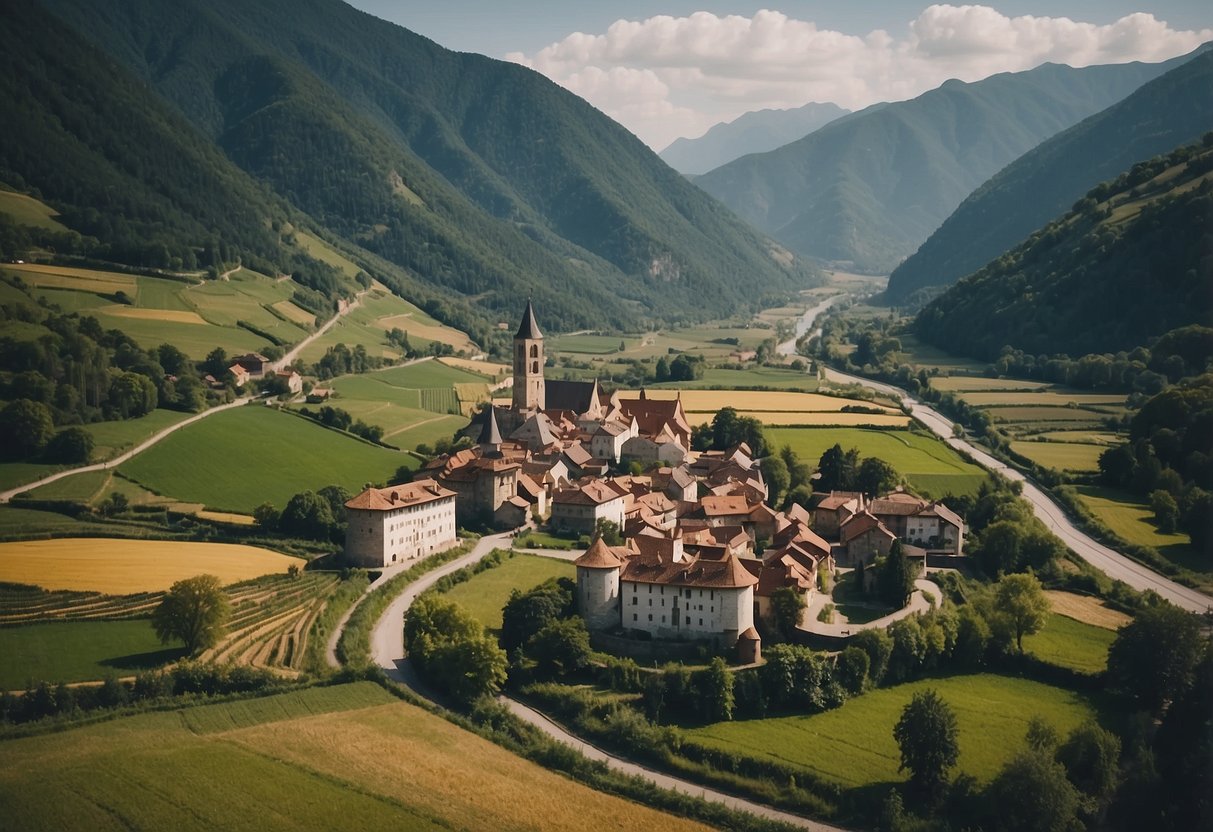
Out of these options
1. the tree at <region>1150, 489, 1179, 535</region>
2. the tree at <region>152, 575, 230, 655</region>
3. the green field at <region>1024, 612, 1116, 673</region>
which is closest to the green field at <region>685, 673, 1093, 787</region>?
the green field at <region>1024, 612, 1116, 673</region>

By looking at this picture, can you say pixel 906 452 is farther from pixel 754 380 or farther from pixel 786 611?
pixel 754 380

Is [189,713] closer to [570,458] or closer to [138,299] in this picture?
[570,458]

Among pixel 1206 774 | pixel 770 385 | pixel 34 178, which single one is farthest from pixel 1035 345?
pixel 34 178

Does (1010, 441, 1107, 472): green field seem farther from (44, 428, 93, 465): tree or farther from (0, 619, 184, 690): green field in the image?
(44, 428, 93, 465): tree

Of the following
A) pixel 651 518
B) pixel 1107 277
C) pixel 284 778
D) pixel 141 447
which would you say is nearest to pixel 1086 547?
pixel 651 518

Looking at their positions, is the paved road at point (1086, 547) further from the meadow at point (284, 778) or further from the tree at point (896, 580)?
the meadow at point (284, 778)

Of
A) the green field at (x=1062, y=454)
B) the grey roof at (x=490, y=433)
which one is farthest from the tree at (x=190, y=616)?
the green field at (x=1062, y=454)
